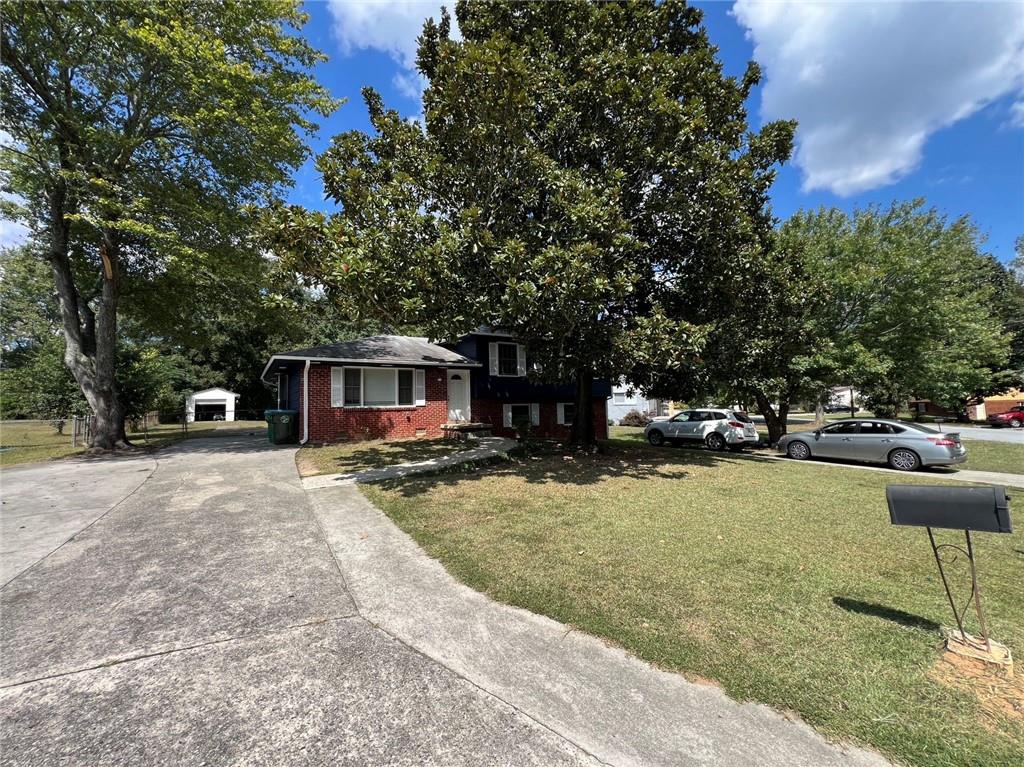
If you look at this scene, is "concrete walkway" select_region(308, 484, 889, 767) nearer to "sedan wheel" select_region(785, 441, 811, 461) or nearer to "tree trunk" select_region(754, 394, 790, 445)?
"sedan wheel" select_region(785, 441, 811, 461)

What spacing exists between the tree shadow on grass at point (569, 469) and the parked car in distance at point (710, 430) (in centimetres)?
358

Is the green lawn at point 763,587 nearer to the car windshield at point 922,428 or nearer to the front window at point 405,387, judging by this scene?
the car windshield at point 922,428

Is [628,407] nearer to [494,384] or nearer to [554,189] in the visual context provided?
[494,384]

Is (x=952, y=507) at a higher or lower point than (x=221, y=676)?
higher

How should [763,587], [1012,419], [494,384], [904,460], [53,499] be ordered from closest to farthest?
[763,587] → [53,499] → [904,460] → [494,384] → [1012,419]

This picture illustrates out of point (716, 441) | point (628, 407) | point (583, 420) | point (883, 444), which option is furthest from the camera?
point (628, 407)

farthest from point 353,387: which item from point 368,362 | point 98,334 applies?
point 98,334

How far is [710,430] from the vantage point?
17.6m

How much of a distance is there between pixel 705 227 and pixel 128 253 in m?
18.7

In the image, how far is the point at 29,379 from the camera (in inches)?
797

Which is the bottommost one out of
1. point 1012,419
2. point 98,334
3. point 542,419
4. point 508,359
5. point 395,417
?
point 1012,419

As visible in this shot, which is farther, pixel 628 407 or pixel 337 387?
pixel 628 407

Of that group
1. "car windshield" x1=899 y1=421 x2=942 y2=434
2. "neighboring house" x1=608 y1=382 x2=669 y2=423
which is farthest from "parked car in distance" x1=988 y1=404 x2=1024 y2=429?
"car windshield" x1=899 y1=421 x2=942 y2=434

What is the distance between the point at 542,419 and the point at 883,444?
11.7 meters
